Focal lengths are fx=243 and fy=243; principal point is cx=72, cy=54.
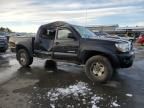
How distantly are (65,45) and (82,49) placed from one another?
78cm

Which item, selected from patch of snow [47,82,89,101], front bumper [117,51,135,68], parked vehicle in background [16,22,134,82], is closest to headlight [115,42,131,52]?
parked vehicle in background [16,22,134,82]

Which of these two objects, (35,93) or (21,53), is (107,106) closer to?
(35,93)

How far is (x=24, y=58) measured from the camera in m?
10.0

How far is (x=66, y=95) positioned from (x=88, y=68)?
5.87ft

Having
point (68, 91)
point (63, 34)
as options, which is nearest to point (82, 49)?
point (63, 34)

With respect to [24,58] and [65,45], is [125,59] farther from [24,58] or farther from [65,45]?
[24,58]

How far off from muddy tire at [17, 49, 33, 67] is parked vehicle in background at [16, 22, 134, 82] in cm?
8

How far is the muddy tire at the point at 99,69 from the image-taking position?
7164mm

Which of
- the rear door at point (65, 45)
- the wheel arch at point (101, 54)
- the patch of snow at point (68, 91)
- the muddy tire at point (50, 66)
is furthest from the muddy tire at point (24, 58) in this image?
the patch of snow at point (68, 91)

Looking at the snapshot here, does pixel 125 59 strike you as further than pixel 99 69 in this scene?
No

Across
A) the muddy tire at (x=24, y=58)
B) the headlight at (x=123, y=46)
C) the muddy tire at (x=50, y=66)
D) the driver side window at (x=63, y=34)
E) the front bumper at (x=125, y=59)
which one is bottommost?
the muddy tire at (x=50, y=66)

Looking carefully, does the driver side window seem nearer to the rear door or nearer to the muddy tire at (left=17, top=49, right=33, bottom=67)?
the rear door

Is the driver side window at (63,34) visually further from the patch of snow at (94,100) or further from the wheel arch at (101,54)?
the patch of snow at (94,100)

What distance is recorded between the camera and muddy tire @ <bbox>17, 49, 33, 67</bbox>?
988cm
